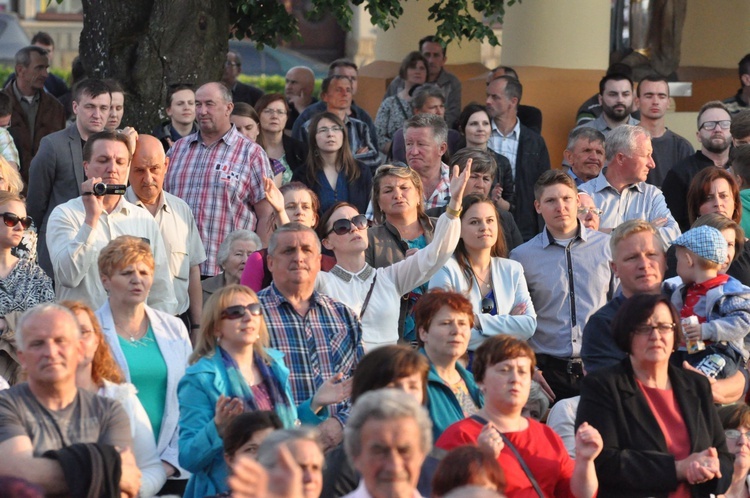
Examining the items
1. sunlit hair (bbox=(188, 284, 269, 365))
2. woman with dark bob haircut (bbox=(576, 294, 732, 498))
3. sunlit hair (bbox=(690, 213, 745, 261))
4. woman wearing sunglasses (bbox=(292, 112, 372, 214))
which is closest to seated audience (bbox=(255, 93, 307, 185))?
woman wearing sunglasses (bbox=(292, 112, 372, 214))

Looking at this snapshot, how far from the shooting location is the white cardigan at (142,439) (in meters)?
6.42

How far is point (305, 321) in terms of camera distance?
7188mm

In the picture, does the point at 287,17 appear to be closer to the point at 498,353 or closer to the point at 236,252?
the point at 236,252

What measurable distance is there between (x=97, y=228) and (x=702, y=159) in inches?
174

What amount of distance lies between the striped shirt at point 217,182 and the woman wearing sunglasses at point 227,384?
2884mm

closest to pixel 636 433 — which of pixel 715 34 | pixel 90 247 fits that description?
pixel 90 247

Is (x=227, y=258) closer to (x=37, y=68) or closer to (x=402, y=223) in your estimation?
(x=402, y=223)

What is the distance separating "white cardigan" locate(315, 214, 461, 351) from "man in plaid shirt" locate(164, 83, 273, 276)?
1.78 m

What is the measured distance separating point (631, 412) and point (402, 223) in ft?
8.35

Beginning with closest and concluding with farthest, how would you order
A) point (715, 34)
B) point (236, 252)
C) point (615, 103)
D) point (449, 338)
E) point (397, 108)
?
1. point (449, 338)
2. point (236, 252)
3. point (615, 103)
4. point (397, 108)
5. point (715, 34)

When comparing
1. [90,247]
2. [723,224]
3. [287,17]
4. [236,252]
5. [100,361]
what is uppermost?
[287,17]

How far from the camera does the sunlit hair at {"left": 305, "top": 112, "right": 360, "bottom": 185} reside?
33.9 ft

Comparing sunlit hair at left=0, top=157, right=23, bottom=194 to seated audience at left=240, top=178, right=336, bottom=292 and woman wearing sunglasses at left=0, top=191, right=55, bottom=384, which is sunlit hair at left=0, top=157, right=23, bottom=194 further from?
seated audience at left=240, top=178, right=336, bottom=292

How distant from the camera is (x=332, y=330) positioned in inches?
284
